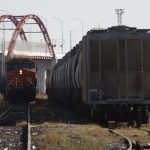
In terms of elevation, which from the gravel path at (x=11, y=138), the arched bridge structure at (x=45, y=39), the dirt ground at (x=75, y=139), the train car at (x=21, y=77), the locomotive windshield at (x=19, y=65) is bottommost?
the gravel path at (x=11, y=138)

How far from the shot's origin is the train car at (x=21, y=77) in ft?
137

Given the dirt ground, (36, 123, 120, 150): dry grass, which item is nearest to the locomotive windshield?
the dirt ground

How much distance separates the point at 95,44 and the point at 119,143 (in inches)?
268

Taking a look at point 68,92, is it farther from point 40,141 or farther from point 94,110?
point 40,141

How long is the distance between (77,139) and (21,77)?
2609 cm

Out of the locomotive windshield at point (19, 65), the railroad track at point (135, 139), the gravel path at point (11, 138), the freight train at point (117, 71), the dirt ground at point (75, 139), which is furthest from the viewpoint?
the locomotive windshield at point (19, 65)

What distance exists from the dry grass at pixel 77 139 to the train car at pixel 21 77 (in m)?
22.0

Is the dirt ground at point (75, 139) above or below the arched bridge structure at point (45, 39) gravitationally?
below

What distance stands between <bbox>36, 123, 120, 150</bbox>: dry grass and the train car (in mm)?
22041

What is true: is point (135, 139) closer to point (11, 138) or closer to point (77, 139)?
point (77, 139)

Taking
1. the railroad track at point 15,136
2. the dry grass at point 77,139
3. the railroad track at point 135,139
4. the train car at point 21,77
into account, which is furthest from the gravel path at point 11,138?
the train car at point 21,77

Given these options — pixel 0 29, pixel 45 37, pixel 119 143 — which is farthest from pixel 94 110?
pixel 45 37

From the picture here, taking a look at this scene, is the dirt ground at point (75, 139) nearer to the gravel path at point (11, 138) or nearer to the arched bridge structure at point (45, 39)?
the gravel path at point (11, 138)

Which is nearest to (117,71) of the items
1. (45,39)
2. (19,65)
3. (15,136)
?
(15,136)
